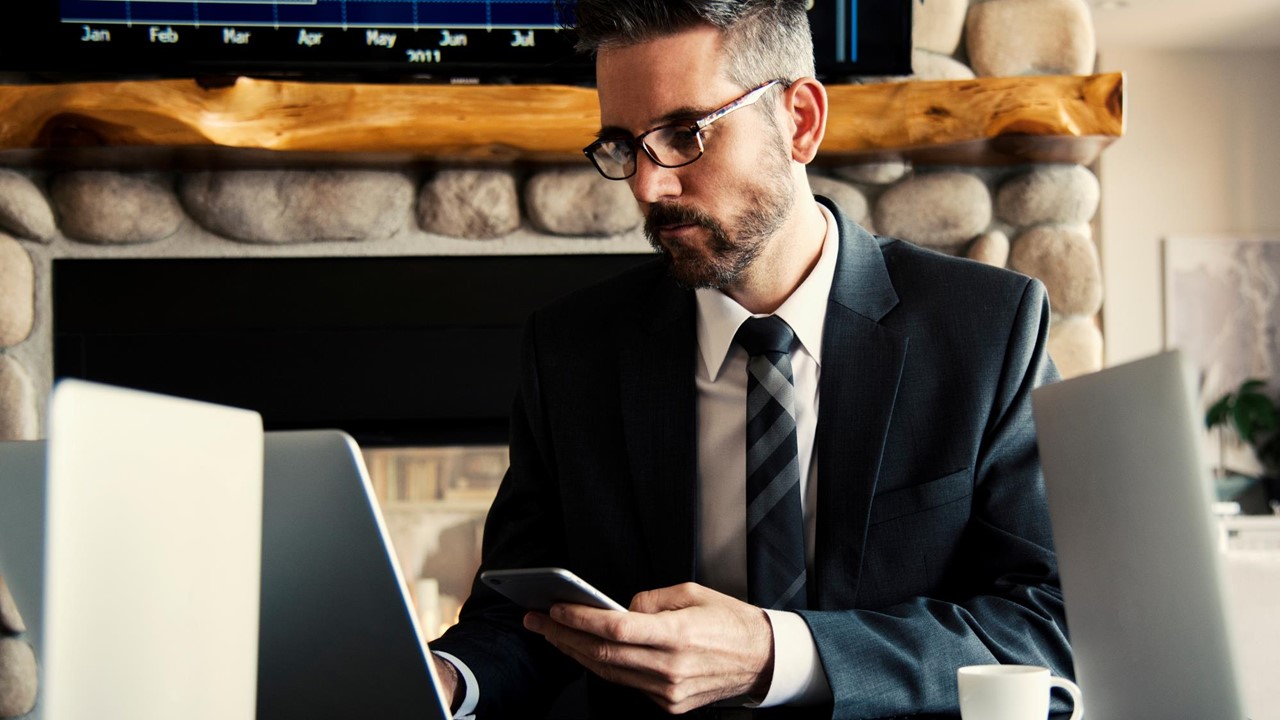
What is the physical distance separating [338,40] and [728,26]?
3.58 feet

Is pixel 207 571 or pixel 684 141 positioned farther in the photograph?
pixel 684 141

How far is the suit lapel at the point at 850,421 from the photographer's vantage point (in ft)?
4.17

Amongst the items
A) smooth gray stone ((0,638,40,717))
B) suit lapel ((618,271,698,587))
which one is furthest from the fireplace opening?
suit lapel ((618,271,698,587))

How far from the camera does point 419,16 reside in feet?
7.15

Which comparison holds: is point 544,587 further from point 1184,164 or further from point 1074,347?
point 1184,164

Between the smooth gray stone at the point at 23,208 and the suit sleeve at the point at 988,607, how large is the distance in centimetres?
173

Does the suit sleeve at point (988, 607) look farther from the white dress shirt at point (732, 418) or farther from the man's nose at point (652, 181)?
the man's nose at point (652, 181)

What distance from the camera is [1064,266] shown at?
2287mm

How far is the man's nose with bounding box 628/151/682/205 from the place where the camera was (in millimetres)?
1295

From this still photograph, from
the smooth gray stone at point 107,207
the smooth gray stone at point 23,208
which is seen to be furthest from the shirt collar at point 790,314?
the smooth gray stone at point 23,208

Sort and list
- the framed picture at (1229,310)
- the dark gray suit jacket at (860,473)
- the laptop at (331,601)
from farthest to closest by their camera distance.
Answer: the framed picture at (1229,310) < the dark gray suit jacket at (860,473) < the laptop at (331,601)

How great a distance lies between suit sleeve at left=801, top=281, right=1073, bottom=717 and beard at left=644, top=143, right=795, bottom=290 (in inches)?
11.7

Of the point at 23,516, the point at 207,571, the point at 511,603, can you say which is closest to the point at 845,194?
the point at 511,603

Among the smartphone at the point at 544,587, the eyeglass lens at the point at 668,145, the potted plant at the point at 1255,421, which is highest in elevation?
the eyeglass lens at the point at 668,145
